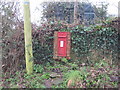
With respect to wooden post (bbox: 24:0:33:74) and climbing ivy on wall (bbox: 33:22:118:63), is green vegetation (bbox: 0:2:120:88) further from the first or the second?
wooden post (bbox: 24:0:33:74)

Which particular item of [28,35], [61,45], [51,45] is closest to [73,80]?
[28,35]

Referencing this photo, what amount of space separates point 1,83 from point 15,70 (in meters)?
0.81

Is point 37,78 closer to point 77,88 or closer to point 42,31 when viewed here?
point 77,88

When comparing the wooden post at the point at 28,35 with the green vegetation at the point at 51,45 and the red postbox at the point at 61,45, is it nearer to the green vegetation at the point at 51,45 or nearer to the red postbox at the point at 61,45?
the green vegetation at the point at 51,45

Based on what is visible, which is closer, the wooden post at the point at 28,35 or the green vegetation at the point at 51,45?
the wooden post at the point at 28,35

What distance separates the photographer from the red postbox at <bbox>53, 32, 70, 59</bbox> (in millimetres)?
4980

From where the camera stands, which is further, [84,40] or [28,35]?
[84,40]

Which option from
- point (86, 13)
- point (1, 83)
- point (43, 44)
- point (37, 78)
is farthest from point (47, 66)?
point (86, 13)

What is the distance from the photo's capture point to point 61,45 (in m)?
4.98

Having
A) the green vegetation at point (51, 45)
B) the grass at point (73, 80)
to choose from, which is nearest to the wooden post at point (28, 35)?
the grass at point (73, 80)

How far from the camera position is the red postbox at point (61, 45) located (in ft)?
16.3

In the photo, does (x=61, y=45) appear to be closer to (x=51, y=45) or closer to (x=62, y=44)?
(x=62, y=44)

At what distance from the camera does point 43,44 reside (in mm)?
5066

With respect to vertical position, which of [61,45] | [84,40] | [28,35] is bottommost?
[61,45]
